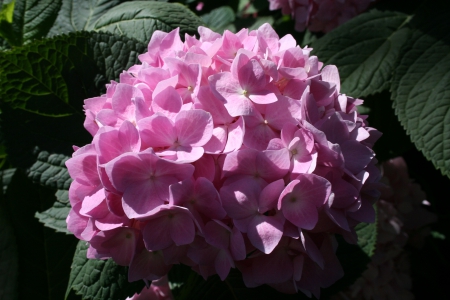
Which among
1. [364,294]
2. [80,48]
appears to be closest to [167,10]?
[80,48]

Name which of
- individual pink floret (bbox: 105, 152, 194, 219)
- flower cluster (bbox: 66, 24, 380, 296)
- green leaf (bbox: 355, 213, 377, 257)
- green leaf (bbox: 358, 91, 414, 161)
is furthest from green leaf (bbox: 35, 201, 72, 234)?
green leaf (bbox: 358, 91, 414, 161)

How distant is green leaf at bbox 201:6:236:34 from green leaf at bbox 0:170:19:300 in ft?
3.23

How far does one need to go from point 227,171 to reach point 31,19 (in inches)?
28.3

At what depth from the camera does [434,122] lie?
94cm

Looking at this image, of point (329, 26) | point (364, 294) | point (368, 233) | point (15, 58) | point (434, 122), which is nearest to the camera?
point (15, 58)

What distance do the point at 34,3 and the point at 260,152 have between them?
0.76m

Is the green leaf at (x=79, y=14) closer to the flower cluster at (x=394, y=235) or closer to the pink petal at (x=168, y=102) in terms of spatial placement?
the pink petal at (x=168, y=102)

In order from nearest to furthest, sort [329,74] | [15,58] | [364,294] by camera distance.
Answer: [329,74], [15,58], [364,294]

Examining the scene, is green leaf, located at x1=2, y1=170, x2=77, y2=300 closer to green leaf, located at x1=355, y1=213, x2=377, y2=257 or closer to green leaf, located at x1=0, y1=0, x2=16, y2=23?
green leaf, located at x1=0, y1=0, x2=16, y2=23

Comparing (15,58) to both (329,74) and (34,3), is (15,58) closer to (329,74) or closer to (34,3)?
(34,3)

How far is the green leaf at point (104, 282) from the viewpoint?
78 cm

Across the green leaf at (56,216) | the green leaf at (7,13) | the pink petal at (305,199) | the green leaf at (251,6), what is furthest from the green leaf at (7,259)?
the green leaf at (251,6)

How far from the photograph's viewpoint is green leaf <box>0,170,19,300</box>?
3.26ft

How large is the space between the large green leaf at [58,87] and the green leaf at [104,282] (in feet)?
0.69
